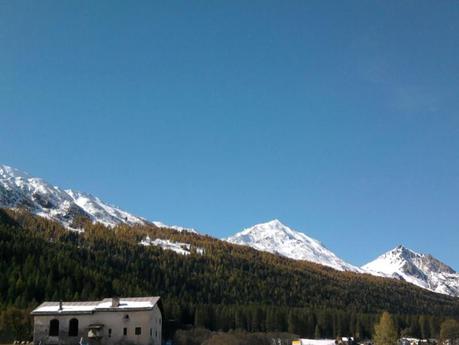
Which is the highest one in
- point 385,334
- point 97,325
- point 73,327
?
point 97,325

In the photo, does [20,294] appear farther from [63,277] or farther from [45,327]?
[45,327]

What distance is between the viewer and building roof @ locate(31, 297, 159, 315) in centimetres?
8669

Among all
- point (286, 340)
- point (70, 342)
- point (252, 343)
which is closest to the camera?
point (70, 342)

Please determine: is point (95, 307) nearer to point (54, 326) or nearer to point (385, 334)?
point (54, 326)

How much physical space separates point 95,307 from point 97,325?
10.2 ft

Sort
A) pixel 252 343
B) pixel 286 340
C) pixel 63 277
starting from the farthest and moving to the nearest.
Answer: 1. pixel 63 277
2. pixel 286 340
3. pixel 252 343

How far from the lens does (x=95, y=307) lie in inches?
3465

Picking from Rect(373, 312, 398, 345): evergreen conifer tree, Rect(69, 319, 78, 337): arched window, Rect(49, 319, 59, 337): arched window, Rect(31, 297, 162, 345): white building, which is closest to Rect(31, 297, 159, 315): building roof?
Rect(31, 297, 162, 345): white building

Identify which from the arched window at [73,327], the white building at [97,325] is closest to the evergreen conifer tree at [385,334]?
the white building at [97,325]

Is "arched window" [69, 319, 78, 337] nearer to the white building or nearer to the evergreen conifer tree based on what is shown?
the white building

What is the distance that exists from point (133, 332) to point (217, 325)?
109917 mm

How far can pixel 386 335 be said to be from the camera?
149 meters

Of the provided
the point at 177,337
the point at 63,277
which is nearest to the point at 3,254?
the point at 63,277

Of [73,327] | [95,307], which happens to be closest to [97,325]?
[95,307]
